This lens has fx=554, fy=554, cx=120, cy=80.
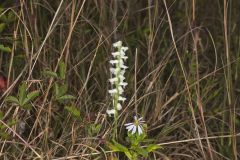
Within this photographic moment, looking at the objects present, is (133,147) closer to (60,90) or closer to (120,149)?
(120,149)

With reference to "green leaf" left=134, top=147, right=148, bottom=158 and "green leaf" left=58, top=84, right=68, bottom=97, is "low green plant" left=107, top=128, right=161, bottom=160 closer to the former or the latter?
"green leaf" left=134, top=147, right=148, bottom=158

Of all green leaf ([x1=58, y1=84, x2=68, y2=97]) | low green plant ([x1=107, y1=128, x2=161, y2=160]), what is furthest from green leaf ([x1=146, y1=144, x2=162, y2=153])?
green leaf ([x1=58, y1=84, x2=68, y2=97])

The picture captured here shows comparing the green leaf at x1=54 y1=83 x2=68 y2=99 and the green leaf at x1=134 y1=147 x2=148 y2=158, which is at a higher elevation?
the green leaf at x1=54 y1=83 x2=68 y2=99

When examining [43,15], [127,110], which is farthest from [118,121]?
[43,15]

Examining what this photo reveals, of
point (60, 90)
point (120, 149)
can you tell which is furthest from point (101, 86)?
point (120, 149)

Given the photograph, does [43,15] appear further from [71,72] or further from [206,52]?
[206,52]

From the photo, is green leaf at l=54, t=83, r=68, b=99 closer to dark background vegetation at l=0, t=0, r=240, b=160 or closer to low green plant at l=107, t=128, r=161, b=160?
dark background vegetation at l=0, t=0, r=240, b=160

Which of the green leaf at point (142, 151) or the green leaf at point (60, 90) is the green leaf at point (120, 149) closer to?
the green leaf at point (142, 151)

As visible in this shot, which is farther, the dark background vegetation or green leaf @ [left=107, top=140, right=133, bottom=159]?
the dark background vegetation
